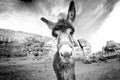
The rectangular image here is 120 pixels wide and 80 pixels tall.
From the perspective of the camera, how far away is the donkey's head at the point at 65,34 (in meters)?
1.58

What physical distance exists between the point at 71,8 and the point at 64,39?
3.46ft

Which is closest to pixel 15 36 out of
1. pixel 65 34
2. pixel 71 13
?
pixel 71 13

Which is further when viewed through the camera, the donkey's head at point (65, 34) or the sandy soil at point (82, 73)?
the sandy soil at point (82, 73)

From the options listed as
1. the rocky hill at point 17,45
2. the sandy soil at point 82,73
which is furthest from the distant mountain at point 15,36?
the sandy soil at point 82,73

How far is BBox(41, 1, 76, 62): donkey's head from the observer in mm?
1584

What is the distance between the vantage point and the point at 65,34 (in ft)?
6.49

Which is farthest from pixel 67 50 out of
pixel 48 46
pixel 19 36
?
pixel 19 36

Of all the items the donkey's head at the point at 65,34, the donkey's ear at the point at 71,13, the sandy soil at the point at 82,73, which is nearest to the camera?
the donkey's head at the point at 65,34

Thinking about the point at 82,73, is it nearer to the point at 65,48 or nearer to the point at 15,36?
the point at 65,48

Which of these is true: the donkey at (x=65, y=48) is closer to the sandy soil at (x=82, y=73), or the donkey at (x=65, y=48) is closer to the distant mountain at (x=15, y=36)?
the sandy soil at (x=82, y=73)

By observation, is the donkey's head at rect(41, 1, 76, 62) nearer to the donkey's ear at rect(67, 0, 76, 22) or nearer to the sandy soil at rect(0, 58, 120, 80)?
the donkey's ear at rect(67, 0, 76, 22)

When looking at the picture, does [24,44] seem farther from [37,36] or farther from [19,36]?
[37,36]

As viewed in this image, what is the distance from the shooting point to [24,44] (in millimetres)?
40000

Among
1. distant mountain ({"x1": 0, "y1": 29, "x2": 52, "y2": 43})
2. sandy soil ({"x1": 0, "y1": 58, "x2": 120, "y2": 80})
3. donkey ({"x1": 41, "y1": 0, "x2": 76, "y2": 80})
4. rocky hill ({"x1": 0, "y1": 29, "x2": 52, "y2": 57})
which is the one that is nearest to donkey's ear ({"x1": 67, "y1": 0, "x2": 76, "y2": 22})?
donkey ({"x1": 41, "y1": 0, "x2": 76, "y2": 80})
